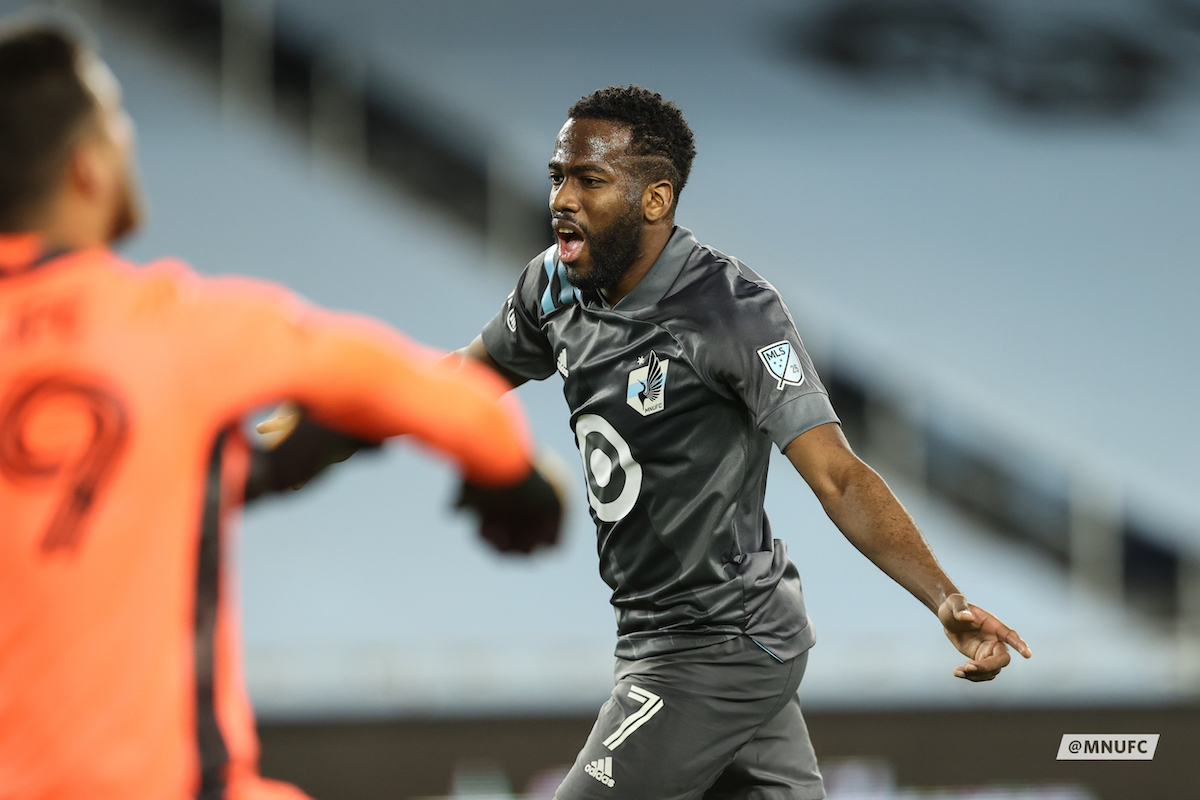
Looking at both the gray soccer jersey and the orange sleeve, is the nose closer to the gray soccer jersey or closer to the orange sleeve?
the gray soccer jersey

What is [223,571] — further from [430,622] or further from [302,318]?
[430,622]

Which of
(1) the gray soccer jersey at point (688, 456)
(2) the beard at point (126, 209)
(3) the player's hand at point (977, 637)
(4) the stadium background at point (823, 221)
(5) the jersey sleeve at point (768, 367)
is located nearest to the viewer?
(2) the beard at point (126, 209)

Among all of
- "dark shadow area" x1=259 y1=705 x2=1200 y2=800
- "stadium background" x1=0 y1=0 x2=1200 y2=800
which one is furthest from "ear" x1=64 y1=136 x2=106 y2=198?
"stadium background" x1=0 y1=0 x2=1200 y2=800

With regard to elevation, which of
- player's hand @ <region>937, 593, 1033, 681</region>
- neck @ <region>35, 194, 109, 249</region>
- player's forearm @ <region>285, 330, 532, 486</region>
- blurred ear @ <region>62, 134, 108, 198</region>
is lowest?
player's hand @ <region>937, 593, 1033, 681</region>

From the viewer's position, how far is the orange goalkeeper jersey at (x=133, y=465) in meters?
1.24

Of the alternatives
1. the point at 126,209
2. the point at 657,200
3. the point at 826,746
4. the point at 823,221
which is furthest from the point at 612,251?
the point at 823,221

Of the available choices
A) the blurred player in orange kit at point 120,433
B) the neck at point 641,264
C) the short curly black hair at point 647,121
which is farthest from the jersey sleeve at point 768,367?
the blurred player in orange kit at point 120,433

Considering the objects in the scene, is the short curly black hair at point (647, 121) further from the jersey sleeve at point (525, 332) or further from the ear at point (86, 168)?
the ear at point (86, 168)

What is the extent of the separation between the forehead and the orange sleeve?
1.54m

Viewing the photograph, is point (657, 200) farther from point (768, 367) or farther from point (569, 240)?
point (768, 367)

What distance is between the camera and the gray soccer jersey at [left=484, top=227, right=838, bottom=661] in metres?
2.61

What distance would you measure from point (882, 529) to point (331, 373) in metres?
1.38

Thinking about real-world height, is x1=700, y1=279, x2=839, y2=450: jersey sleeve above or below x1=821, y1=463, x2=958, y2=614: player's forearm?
above

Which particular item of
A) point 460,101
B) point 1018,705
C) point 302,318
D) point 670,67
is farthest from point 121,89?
point 302,318
